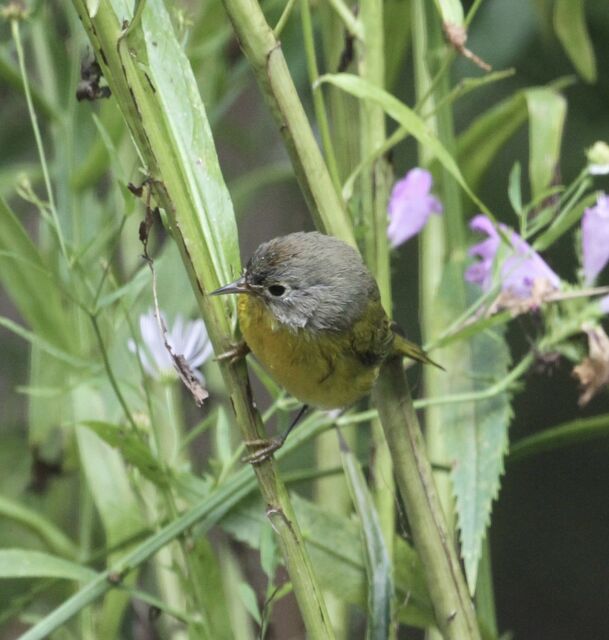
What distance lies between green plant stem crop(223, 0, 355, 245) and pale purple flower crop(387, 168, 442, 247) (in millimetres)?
210

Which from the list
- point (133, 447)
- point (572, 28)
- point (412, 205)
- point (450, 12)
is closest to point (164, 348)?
point (133, 447)

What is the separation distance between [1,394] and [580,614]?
1.08m

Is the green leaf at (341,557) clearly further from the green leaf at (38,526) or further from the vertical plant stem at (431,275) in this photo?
the green leaf at (38,526)

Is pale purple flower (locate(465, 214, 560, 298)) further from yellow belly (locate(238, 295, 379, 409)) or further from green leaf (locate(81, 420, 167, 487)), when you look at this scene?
green leaf (locate(81, 420, 167, 487))

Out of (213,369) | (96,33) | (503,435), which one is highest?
(96,33)

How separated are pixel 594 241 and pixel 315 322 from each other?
0.24m

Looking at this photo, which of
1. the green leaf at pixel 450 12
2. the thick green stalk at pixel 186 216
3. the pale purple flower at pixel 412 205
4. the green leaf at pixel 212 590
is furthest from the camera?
the pale purple flower at pixel 412 205

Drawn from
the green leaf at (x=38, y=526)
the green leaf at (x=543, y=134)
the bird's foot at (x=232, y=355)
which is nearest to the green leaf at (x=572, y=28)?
the green leaf at (x=543, y=134)

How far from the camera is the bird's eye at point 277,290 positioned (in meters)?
0.69

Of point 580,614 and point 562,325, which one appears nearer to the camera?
point 562,325

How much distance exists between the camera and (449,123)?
0.81 meters

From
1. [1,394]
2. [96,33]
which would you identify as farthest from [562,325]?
[1,394]

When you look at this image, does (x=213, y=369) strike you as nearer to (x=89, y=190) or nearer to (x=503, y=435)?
(x=89, y=190)

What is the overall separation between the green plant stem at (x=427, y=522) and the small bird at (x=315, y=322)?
7cm
